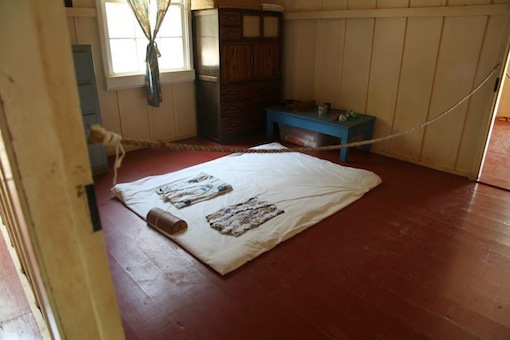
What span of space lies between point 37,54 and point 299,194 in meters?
2.63

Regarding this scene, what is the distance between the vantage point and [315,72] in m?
4.67

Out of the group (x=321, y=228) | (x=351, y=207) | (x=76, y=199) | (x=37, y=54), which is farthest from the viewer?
(x=351, y=207)

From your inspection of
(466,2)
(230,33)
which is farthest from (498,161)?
(230,33)

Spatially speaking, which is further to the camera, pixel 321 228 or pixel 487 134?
pixel 487 134

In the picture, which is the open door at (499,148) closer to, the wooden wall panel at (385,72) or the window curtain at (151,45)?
the wooden wall panel at (385,72)

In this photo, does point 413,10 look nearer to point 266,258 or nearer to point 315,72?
point 315,72

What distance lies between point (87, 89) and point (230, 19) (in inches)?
72.6

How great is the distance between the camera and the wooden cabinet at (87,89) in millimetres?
3143

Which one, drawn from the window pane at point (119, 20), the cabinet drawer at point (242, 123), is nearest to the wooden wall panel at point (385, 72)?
the cabinet drawer at point (242, 123)

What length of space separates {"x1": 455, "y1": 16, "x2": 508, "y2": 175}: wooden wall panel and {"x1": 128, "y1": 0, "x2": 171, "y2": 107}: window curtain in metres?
3.22

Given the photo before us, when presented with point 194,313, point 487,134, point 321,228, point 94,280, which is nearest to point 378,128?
point 487,134

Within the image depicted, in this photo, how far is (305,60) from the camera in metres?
4.73

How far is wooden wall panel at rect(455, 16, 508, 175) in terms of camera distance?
3.16 meters

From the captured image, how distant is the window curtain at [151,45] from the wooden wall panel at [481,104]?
322 centimetres
